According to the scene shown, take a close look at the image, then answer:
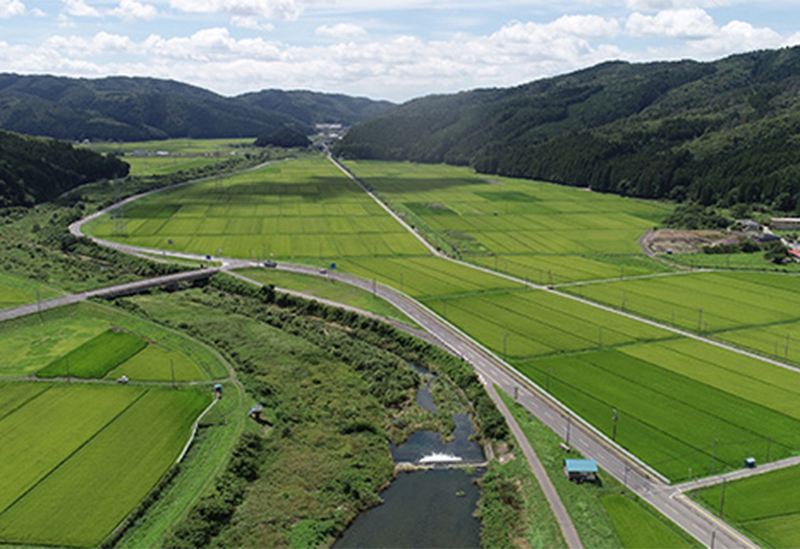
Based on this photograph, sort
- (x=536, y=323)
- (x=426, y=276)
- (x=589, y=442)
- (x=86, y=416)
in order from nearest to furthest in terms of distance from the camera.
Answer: (x=589, y=442) → (x=86, y=416) → (x=536, y=323) → (x=426, y=276)

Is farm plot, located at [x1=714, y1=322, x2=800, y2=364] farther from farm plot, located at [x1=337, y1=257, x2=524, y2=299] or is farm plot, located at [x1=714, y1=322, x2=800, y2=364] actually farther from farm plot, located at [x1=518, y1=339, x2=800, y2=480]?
farm plot, located at [x1=337, y1=257, x2=524, y2=299]

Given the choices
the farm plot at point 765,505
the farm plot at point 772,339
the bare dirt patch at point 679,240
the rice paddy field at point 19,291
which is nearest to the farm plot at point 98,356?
the rice paddy field at point 19,291

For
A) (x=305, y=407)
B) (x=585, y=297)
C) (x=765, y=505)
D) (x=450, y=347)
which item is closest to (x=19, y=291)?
(x=305, y=407)

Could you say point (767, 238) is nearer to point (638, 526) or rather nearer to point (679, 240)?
Result: point (679, 240)

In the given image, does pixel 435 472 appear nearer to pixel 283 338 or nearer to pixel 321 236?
pixel 283 338

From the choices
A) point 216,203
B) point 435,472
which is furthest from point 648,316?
point 216,203

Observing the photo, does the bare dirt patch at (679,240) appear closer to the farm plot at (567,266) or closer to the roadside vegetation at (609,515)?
the farm plot at (567,266)
